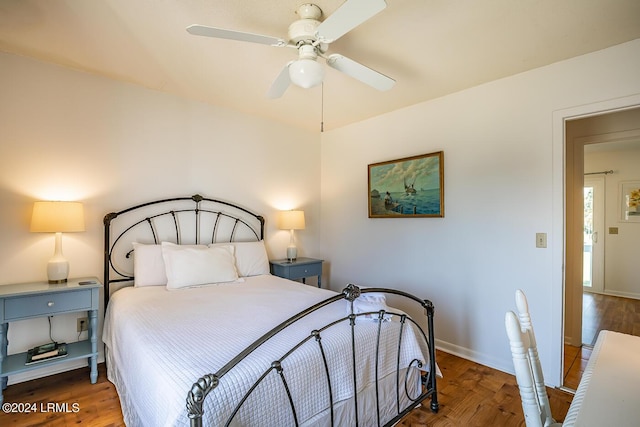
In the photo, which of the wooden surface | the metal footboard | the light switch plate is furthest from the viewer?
the light switch plate

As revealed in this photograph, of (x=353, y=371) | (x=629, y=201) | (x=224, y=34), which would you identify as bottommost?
(x=353, y=371)

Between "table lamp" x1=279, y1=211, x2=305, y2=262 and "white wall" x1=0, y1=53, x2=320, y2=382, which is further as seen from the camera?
"table lamp" x1=279, y1=211, x2=305, y2=262

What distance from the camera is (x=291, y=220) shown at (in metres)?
3.68

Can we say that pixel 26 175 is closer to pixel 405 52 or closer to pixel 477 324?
pixel 405 52

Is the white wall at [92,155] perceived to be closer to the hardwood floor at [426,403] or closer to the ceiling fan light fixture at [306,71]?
the hardwood floor at [426,403]

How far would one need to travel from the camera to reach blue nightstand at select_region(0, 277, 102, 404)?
2.05 metres

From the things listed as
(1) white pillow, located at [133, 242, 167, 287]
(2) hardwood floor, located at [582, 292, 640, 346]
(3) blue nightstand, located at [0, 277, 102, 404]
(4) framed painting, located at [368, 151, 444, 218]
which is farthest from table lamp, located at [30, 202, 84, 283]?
(2) hardwood floor, located at [582, 292, 640, 346]

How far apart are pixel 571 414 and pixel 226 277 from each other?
248 cm

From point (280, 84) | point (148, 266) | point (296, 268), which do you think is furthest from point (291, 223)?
point (280, 84)

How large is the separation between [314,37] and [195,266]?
2.01 meters

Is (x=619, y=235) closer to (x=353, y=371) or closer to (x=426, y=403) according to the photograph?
(x=426, y=403)

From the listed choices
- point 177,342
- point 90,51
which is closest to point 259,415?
point 177,342

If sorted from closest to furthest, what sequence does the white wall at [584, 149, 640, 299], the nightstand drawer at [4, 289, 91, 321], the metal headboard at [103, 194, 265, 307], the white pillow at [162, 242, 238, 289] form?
the nightstand drawer at [4, 289, 91, 321]
the white pillow at [162, 242, 238, 289]
the metal headboard at [103, 194, 265, 307]
the white wall at [584, 149, 640, 299]

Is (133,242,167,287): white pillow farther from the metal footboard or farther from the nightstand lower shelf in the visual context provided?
the metal footboard
